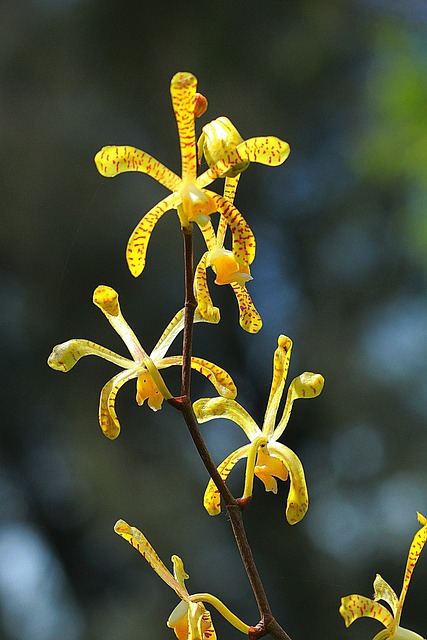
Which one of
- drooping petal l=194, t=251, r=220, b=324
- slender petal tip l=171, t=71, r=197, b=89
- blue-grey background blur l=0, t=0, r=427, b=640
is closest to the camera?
slender petal tip l=171, t=71, r=197, b=89

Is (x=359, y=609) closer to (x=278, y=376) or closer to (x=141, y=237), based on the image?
(x=278, y=376)

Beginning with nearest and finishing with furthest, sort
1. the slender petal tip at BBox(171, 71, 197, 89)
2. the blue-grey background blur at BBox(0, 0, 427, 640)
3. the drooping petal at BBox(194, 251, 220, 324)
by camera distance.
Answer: the slender petal tip at BBox(171, 71, 197, 89)
the drooping petal at BBox(194, 251, 220, 324)
the blue-grey background blur at BBox(0, 0, 427, 640)

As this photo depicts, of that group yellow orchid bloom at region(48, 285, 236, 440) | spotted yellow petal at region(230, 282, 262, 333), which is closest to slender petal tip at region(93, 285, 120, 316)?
yellow orchid bloom at region(48, 285, 236, 440)

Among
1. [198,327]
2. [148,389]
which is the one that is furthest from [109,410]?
[198,327]

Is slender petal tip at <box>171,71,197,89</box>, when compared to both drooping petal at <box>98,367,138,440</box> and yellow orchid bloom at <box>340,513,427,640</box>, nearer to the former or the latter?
drooping petal at <box>98,367,138,440</box>

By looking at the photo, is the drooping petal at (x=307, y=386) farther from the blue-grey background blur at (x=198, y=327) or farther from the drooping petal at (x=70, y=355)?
the blue-grey background blur at (x=198, y=327)

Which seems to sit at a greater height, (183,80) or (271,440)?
(183,80)

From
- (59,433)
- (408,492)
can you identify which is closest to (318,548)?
(408,492)
